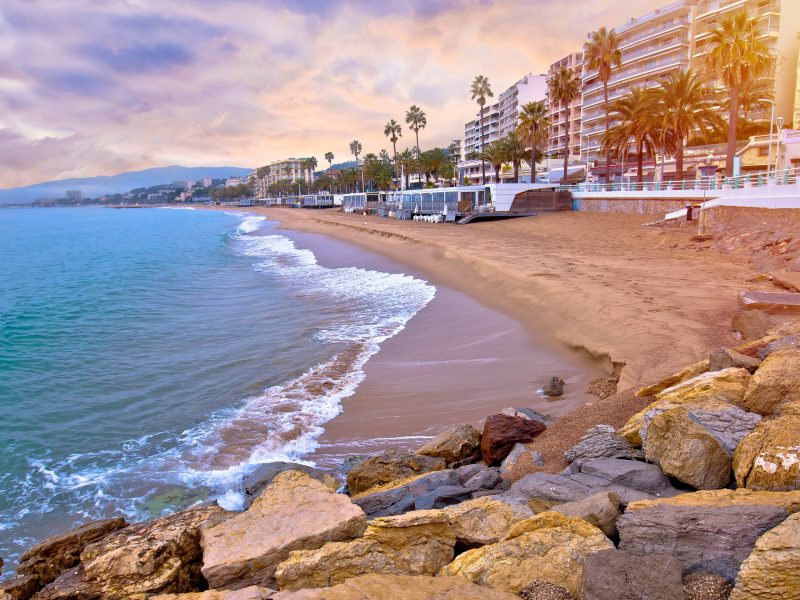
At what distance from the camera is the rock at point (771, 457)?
434 cm

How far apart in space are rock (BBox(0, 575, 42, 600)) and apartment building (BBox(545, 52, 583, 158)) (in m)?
84.8

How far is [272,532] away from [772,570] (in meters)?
3.63

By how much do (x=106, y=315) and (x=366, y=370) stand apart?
13.7 m

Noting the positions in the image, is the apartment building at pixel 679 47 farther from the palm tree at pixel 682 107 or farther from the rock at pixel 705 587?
the rock at pixel 705 587

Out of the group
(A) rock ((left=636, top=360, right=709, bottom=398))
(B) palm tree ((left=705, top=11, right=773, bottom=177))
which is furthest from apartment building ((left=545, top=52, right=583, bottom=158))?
(A) rock ((left=636, top=360, right=709, bottom=398))

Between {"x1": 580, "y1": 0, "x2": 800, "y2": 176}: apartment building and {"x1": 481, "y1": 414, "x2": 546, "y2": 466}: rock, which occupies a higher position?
{"x1": 580, "y1": 0, "x2": 800, "y2": 176}: apartment building

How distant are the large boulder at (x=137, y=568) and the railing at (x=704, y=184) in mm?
24520

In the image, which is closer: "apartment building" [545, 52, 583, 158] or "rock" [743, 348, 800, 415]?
"rock" [743, 348, 800, 415]

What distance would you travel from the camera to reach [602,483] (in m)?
5.19

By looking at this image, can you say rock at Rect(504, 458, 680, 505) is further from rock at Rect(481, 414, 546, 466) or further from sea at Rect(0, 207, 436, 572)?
sea at Rect(0, 207, 436, 572)

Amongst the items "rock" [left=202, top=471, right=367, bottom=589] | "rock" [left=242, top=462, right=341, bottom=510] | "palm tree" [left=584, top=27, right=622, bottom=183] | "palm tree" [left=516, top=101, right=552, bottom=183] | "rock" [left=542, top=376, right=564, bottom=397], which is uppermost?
"palm tree" [left=584, top=27, right=622, bottom=183]

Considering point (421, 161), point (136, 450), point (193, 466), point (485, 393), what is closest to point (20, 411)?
point (136, 450)

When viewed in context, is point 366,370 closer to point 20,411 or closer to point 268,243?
point 20,411

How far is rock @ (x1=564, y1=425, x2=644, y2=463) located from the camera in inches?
230
